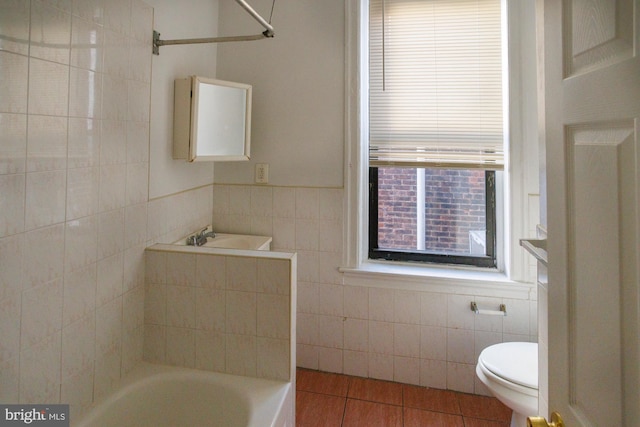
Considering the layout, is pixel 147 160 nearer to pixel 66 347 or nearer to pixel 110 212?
pixel 110 212

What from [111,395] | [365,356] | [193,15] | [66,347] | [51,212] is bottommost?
[365,356]

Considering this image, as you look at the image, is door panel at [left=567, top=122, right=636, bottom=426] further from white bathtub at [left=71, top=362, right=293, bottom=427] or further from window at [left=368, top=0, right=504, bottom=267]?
window at [left=368, top=0, right=504, bottom=267]

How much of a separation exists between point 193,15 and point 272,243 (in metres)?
1.45

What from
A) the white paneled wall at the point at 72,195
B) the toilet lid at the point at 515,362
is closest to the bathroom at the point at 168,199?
the white paneled wall at the point at 72,195

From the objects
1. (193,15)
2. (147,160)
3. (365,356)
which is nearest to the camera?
(147,160)

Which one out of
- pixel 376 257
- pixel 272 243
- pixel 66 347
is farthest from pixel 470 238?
pixel 66 347

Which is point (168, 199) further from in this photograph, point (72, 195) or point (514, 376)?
point (514, 376)

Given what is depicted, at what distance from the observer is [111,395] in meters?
1.45

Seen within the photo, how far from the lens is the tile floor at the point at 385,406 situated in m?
1.94

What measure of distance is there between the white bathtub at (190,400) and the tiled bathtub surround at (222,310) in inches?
2.7

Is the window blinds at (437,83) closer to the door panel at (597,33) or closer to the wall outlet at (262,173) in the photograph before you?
the wall outlet at (262,173)

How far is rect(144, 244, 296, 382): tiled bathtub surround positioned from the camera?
1.56 meters

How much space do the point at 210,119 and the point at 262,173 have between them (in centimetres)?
56

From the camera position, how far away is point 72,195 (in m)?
1.27
